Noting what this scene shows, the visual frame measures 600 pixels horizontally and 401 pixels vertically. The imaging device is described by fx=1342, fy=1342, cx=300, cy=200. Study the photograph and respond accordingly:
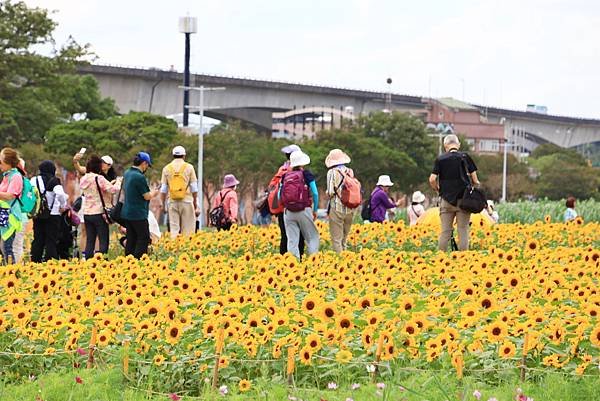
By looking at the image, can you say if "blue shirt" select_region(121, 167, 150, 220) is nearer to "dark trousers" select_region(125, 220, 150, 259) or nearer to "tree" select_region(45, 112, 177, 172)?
"dark trousers" select_region(125, 220, 150, 259)

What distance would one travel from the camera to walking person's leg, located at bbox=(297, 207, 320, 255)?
16.2 m

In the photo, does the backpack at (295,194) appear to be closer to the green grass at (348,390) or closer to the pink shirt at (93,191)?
the pink shirt at (93,191)

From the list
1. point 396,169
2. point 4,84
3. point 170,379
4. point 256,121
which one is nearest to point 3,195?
point 170,379

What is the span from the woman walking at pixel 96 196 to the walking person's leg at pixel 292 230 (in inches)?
100

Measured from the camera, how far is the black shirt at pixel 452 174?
16578 millimetres

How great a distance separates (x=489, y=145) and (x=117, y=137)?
233 feet

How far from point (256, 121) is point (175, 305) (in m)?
86.1

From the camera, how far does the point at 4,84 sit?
52156 millimetres

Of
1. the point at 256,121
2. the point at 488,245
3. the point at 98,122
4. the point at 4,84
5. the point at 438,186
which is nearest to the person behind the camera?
the point at 438,186

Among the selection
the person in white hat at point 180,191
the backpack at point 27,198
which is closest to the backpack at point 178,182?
the person in white hat at point 180,191

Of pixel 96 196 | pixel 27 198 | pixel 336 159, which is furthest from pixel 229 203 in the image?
pixel 27 198

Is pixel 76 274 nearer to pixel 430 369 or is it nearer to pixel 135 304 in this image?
pixel 135 304

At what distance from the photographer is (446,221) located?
1694 cm

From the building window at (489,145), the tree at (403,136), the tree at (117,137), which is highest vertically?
the building window at (489,145)
